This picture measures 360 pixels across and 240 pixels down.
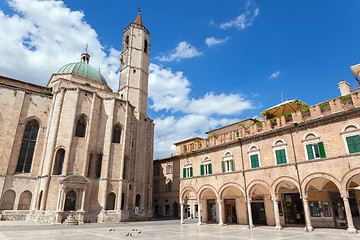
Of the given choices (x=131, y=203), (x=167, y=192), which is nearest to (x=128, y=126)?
(x=131, y=203)

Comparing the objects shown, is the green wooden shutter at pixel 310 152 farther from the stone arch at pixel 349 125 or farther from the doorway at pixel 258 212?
the doorway at pixel 258 212

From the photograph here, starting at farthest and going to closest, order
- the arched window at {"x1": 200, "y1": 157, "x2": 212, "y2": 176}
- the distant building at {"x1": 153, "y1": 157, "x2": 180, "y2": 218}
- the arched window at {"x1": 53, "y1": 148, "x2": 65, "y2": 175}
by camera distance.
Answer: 1. the distant building at {"x1": 153, "y1": 157, "x2": 180, "y2": 218}
2. the arched window at {"x1": 53, "y1": 148, "x2": 65, "y2": 175}
3. the arched window at {"x1": 200, "y1": 157, "x2": 212, "y2": 176}

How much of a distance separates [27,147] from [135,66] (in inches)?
753

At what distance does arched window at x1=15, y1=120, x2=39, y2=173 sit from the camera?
1077 inches

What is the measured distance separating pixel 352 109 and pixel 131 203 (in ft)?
85.8

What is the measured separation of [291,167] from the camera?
56.9 ft

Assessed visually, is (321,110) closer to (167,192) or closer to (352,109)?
(352,109)

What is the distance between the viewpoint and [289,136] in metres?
18.1

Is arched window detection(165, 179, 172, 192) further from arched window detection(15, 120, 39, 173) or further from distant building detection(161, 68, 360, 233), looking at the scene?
arched window detection(15, 120, 39, 173)

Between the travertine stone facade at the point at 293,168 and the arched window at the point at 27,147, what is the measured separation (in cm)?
1962

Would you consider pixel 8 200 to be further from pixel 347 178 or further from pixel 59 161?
pixel 347 178

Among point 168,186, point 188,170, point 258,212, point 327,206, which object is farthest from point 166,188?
point 327,206

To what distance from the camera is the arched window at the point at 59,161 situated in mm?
26433

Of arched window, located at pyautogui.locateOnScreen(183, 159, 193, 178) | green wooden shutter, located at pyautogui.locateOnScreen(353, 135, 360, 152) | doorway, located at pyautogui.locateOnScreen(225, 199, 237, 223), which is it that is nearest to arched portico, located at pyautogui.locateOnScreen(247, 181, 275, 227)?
doorway, located at pyautogui.locateOnScreen(225, 199, 237, 223)
